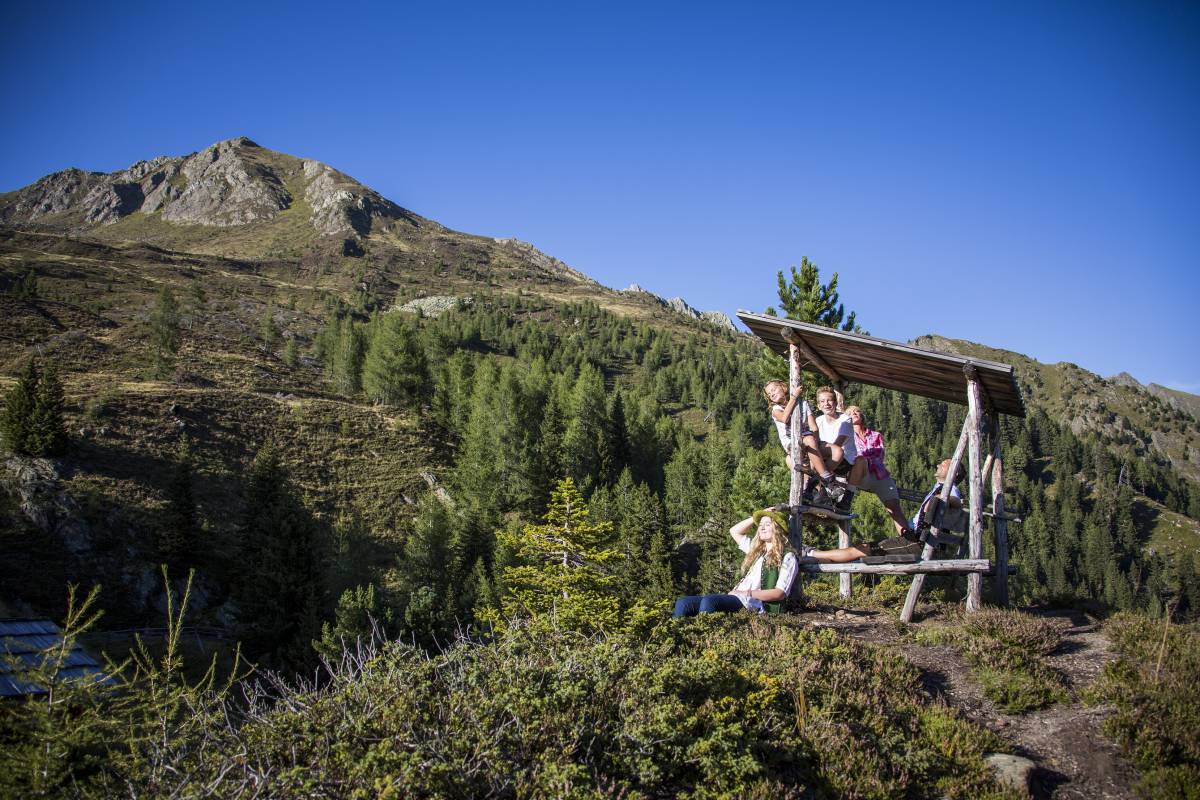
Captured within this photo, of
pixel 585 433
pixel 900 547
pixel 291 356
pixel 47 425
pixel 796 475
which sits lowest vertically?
pixel 47 425

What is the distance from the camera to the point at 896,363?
947cm

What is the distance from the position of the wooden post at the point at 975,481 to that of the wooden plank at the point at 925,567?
0.90ft

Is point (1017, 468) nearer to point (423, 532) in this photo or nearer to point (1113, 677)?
point (423, 532)

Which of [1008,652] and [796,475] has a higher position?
[796,475]

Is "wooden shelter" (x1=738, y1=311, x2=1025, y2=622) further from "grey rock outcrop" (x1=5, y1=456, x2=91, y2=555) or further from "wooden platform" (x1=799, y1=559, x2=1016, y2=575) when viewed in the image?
"grey rock outcrop" (x1=5, y1=456, x2=91, y2=555)

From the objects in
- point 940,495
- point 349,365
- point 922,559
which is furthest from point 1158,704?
point 349,365

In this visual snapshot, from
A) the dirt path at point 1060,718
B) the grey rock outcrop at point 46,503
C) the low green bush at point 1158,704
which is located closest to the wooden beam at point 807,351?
the dirt path at point 1060,718

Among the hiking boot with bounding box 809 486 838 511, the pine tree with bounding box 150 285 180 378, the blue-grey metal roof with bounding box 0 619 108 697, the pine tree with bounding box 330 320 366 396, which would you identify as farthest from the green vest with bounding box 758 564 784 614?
the pine tree with bounding box 330 320 366 396

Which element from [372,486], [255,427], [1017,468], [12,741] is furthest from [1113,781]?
[1017,468]

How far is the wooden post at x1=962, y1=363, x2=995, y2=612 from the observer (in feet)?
27.8

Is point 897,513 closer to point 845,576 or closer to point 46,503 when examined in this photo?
point 845,576

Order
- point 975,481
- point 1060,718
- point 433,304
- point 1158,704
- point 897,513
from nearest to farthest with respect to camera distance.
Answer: point 1158,704, point 1060,718, point 975,481, point 897,513, point 433,304

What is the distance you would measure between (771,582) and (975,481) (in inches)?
128

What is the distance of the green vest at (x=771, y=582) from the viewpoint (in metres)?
8.75
